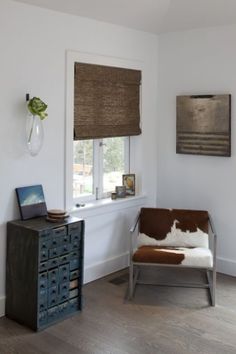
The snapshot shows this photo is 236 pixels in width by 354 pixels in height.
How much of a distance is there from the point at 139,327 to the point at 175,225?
3.81ft

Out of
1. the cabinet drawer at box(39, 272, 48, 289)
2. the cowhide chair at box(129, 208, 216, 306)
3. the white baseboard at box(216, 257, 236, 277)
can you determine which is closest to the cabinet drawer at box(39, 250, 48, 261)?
the cabinet drawer at box(39, 272, 48, 289)

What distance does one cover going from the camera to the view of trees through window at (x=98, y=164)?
4.22 metres

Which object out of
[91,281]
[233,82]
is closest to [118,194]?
[91,281]

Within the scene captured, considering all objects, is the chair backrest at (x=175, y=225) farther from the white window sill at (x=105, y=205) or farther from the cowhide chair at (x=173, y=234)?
the white window sill at (x=105, y=205)

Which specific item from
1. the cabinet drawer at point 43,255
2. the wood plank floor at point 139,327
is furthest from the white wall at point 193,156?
the cabinet drawer at point 43,255

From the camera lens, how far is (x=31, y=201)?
3.54m

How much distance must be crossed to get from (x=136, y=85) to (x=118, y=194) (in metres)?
1.08

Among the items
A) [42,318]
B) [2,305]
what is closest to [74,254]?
[42,318]

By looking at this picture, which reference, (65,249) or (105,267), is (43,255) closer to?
(65,249)

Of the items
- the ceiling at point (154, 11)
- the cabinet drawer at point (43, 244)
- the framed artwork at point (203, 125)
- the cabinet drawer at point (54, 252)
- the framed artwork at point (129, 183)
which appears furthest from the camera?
the framed artwork at point (129, 183)

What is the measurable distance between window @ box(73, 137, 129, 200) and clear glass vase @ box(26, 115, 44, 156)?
0.65m

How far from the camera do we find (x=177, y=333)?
328cm

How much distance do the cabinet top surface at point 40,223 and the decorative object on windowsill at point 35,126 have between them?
0.52 meters

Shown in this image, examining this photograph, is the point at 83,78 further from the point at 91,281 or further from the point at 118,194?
the point at 91,281
